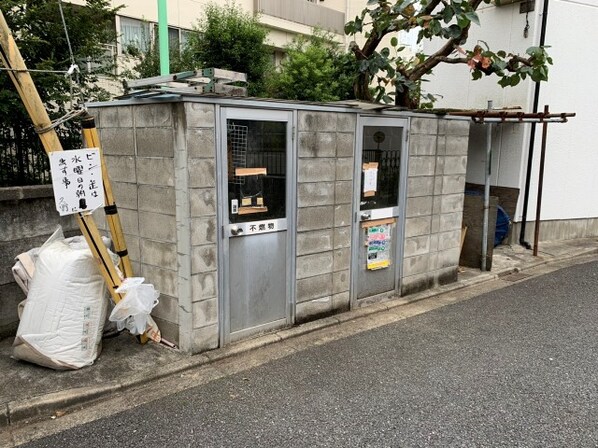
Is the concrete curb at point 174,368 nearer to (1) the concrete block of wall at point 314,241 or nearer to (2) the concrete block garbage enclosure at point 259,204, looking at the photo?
(2) the concrete block garbage enclosure at point 259,204

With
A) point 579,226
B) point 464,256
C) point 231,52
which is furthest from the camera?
point 231,52

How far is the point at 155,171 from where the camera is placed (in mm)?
4160

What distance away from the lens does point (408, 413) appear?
3439 millimetres

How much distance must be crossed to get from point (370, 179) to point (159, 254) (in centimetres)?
259

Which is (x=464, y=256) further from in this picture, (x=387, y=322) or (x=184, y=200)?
(x=184, y=200)

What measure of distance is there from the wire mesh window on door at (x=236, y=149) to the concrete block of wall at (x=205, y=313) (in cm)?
113

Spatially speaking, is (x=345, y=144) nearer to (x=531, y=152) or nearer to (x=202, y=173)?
(x=202, y=173)

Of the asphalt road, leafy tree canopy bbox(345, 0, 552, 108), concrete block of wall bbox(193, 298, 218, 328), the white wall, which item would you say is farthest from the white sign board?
the white wall

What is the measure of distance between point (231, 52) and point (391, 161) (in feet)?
25.0

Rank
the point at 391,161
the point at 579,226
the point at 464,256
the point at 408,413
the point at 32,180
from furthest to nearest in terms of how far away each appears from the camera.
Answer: the point at 579,226
the point at 464,256
the point at 391,161
the point at 32,180
the point at 408,413

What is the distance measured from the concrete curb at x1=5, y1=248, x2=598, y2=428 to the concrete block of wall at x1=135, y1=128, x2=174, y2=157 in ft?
6.05

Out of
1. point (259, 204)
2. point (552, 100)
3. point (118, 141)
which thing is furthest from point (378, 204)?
point (552, 100)

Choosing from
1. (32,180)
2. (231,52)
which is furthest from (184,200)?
(231,52)

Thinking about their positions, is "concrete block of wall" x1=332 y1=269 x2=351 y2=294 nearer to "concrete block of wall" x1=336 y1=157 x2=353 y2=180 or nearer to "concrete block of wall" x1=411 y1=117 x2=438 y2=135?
"concrete block of wall" x1=336 y1=157 x2=353 y2=180
